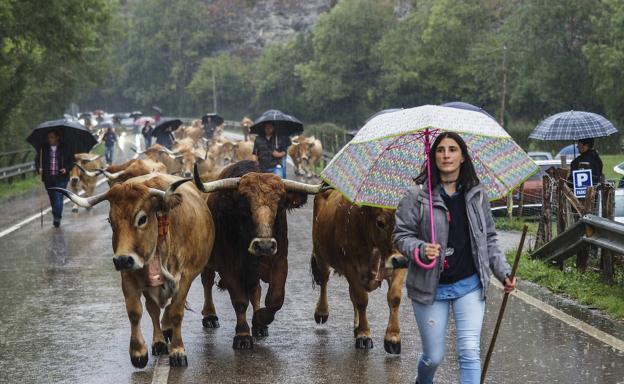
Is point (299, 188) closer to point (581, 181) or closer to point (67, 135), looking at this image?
point (581, 181)

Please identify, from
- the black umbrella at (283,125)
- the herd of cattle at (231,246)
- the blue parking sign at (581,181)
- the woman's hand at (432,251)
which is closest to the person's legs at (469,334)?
the woman's hand at (432,251)

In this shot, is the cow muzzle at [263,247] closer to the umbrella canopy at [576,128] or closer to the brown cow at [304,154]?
the umbrella canopy at [576,128]

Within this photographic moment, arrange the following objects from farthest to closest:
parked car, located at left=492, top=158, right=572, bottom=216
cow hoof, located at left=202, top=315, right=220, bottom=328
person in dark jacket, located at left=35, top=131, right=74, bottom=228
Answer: parked car, located at left=492, top=158, right=572, bottom=216 < person in dark jacket, located at left=35, top=131, right=74, bottom=228 < cow hoof, located at left=202, top=315, right=220, bottom=328

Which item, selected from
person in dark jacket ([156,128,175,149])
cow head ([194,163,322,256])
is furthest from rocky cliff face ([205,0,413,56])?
cow head ([194,163,322,256])

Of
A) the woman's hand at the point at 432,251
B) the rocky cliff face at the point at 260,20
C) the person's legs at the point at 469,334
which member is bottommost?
the person's legs at the point at 469,334

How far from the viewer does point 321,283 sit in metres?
11.2

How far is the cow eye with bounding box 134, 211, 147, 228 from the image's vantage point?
878 centimetres

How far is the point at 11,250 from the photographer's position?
17672mm

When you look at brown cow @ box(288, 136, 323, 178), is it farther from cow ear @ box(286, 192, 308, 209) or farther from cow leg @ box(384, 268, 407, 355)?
cow leg @ box(384, 268, 407, 355)

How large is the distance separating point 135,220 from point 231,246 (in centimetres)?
169

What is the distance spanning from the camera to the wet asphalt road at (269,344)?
8.60 meters

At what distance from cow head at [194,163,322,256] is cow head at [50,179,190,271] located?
0.66m

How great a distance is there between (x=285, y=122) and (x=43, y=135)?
4601 mm

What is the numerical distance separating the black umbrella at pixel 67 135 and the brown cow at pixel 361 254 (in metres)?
11.1
